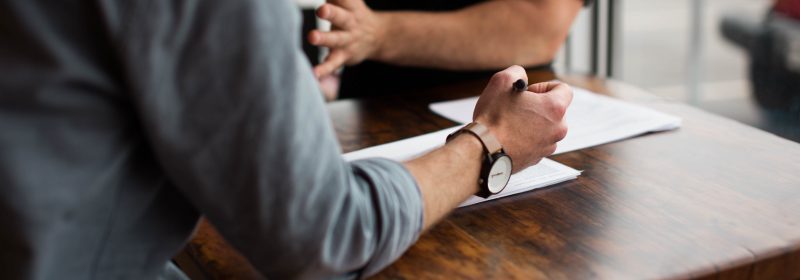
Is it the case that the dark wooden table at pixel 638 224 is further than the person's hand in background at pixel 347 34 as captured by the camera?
No

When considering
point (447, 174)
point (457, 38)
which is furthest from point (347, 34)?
point (447, 174)

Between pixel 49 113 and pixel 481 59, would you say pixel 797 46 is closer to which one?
pixel 481 59

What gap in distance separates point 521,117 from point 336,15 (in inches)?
24.0

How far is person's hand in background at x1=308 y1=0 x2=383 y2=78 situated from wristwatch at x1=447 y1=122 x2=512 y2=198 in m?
0.56

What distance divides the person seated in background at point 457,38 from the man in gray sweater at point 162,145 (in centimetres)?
87

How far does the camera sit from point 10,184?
28.1 inches

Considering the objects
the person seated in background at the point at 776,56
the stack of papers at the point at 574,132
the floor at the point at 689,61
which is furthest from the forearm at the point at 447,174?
the person seated in background at the point at 776,56

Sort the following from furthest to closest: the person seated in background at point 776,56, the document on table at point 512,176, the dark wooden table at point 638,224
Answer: the person seated in background at point 776,56 < the document on table at point 512,176 < the dark wooden table at point 638,224

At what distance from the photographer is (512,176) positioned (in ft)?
3.70

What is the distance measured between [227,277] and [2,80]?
0.32m

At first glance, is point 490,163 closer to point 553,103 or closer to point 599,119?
point 553,103

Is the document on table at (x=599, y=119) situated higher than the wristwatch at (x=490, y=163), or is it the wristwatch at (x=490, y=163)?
the wristwatch at (x=490, y=163)

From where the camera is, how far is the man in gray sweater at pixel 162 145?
676 mm

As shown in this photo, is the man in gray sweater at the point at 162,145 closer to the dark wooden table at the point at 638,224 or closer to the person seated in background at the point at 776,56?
the dark wooden table at the point at 638,224
